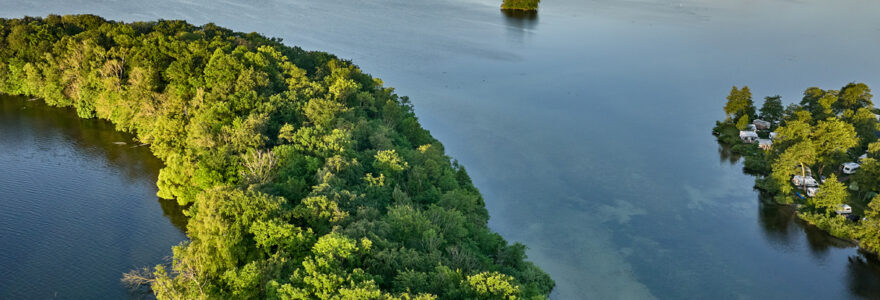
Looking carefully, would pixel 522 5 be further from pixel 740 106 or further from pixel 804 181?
pixel 804 181

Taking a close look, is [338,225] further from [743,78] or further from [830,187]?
[743,78]

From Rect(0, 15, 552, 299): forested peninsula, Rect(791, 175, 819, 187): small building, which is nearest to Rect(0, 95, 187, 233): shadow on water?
Rect(0, 15, 552, 299): forested peninsula

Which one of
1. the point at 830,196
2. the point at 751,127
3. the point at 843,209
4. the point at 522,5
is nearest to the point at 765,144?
the point at 751,127

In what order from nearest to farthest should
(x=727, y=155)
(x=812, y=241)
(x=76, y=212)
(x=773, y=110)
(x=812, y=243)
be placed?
(x=76, y=212) → (x=812, y=243) → (x=812, y=241) → (x=727, y=155) → (x=773, y=110)

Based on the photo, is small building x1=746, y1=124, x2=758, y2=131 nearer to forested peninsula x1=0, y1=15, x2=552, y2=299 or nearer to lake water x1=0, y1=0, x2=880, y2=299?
lake water x1=0, y1=0, x2=880, y2=299

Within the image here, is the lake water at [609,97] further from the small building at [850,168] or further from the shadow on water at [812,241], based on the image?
the small building at [850,168]

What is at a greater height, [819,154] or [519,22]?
[519,22]

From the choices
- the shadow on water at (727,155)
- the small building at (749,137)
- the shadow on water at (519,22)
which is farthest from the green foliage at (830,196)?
the shadow on water at (519,22)
